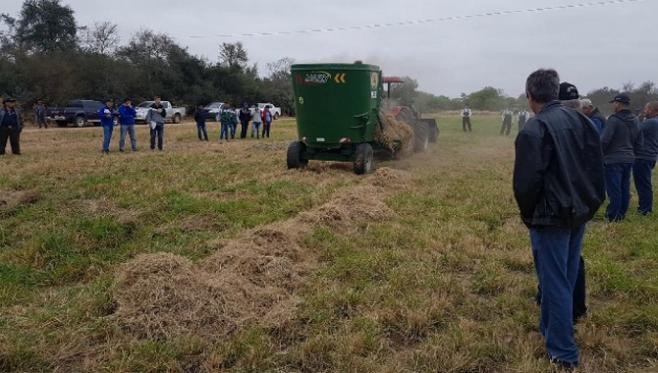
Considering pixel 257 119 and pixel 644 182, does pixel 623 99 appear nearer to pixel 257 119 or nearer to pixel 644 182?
pixel 644 182

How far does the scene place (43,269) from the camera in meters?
5.07

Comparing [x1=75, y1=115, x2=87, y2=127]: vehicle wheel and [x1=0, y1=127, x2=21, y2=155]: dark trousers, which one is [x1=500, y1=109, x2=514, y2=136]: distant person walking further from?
[x1=75, y1=115, x2=87, y2=127]: vehicle wheel

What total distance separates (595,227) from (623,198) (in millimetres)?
899

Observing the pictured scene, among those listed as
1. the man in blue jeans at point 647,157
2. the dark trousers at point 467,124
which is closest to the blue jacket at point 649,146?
the man in blue jeans at point 647,157

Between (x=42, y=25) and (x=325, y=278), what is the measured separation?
4470 cm

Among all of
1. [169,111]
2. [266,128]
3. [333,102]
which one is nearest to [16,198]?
[333,102]

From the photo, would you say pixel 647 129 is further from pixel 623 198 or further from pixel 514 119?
pixel 514 119

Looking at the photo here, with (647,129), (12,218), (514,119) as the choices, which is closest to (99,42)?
(514,119)

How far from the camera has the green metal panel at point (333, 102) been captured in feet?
34.1

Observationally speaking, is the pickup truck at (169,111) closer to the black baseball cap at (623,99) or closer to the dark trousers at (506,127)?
the dark trousers at (506,127)

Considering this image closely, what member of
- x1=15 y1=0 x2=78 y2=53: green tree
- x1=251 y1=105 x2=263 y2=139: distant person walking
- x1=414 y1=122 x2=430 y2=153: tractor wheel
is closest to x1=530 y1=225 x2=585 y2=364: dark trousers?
x1=414 y1=122 x2=430 y2=153: tractor wheel

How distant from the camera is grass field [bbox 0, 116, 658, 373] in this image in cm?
345

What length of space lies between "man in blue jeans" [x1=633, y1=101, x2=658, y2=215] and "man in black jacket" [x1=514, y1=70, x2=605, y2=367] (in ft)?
16.1

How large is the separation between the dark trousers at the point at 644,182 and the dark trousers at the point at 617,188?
0.30 metres
